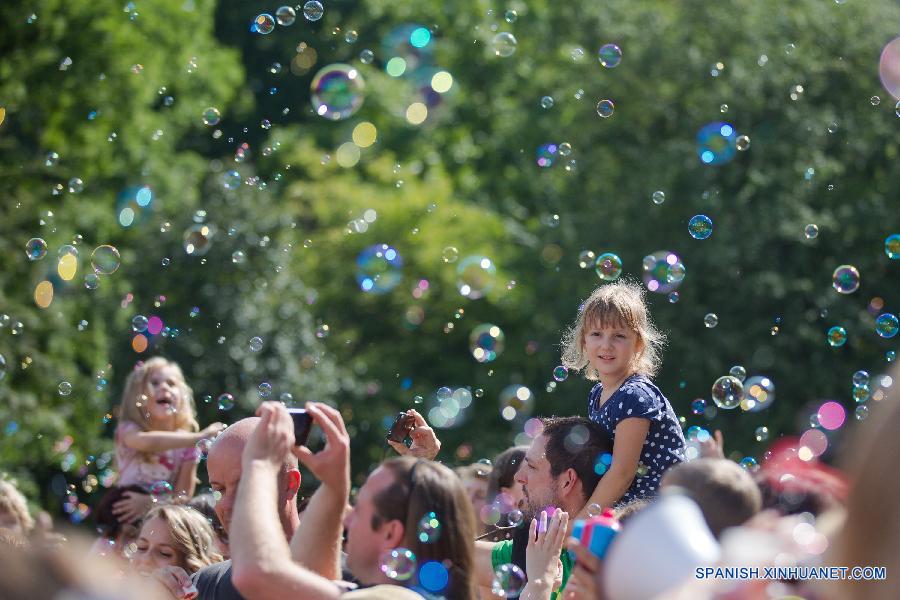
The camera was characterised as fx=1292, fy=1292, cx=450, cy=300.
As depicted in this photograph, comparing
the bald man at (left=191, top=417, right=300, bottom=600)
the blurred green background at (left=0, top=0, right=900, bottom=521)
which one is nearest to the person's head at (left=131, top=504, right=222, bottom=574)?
the bald man at (left=191, top=417, right=300, bottom=600)

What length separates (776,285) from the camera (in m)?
13.9

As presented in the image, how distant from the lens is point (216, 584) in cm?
348

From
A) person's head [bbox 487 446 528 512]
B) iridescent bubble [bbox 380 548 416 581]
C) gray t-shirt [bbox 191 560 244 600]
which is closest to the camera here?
iridescent bubble [bbox 380 548 416 581]

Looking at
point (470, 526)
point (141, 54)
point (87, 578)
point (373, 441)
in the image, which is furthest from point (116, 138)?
point (87, 578)

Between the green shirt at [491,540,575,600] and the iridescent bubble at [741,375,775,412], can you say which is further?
the iridescent bubble at [741,375,775,412]

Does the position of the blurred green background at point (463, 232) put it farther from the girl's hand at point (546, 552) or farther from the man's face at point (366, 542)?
the man's face at point (366, 542)

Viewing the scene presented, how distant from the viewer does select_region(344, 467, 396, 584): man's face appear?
2947mm

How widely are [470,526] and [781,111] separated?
12.4 metres

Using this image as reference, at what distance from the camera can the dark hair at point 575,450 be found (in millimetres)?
3955

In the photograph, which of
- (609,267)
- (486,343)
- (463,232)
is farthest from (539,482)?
(463,232)

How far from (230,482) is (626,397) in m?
1.29

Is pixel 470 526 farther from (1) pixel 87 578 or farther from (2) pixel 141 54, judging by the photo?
(2) pixel 141 54

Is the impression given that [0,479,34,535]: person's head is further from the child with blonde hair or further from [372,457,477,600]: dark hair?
[372,457,477,600]: dark hair

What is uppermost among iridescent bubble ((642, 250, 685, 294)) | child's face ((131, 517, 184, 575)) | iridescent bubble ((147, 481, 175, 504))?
iridescent bubble ((642, 250, 685, 294))
